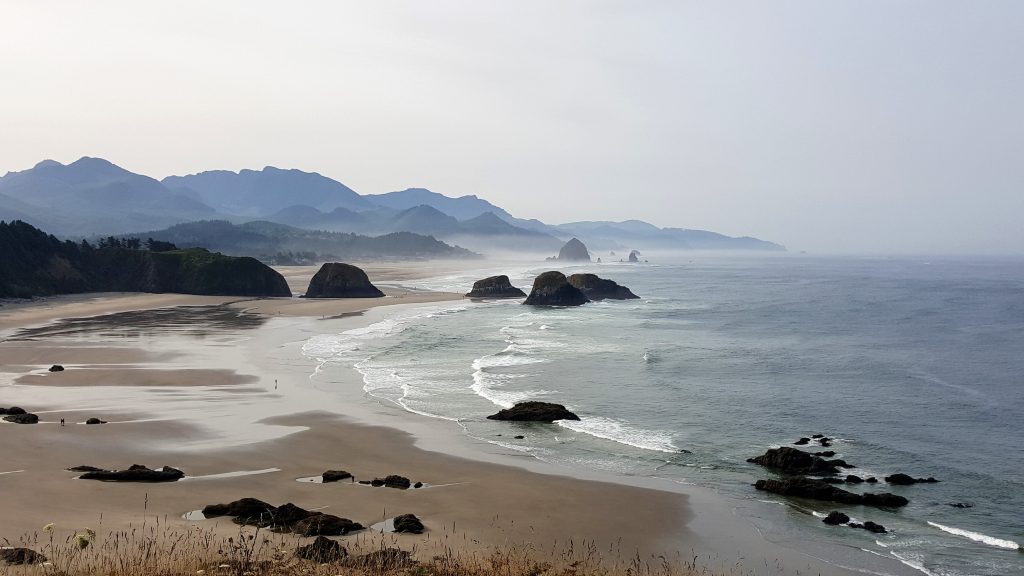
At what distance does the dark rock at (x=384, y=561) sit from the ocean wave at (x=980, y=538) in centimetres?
1322

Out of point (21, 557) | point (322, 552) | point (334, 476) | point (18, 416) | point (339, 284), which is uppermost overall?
point (339, 284)

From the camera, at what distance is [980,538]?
1672cm

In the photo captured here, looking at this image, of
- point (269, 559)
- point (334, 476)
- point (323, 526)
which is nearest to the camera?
point (269, 559)

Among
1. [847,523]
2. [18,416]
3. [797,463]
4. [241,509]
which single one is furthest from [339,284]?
[847,523]

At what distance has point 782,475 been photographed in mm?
21172

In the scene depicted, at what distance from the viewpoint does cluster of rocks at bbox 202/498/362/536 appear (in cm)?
1451

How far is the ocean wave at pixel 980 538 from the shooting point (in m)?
16.3

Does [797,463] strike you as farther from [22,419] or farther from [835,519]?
[22,419]

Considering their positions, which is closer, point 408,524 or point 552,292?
point 408,524

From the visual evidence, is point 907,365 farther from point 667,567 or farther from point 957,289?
point 957,289

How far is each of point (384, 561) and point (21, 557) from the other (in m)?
5.34

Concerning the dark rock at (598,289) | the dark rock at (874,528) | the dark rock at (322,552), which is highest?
the dark rock at (598,289)

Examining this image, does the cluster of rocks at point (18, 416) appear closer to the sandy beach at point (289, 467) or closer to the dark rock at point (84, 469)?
the sandy beach at point (289, 467)

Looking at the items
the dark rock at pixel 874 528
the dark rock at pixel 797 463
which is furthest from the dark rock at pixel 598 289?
the dark rock at pixel 874 528
